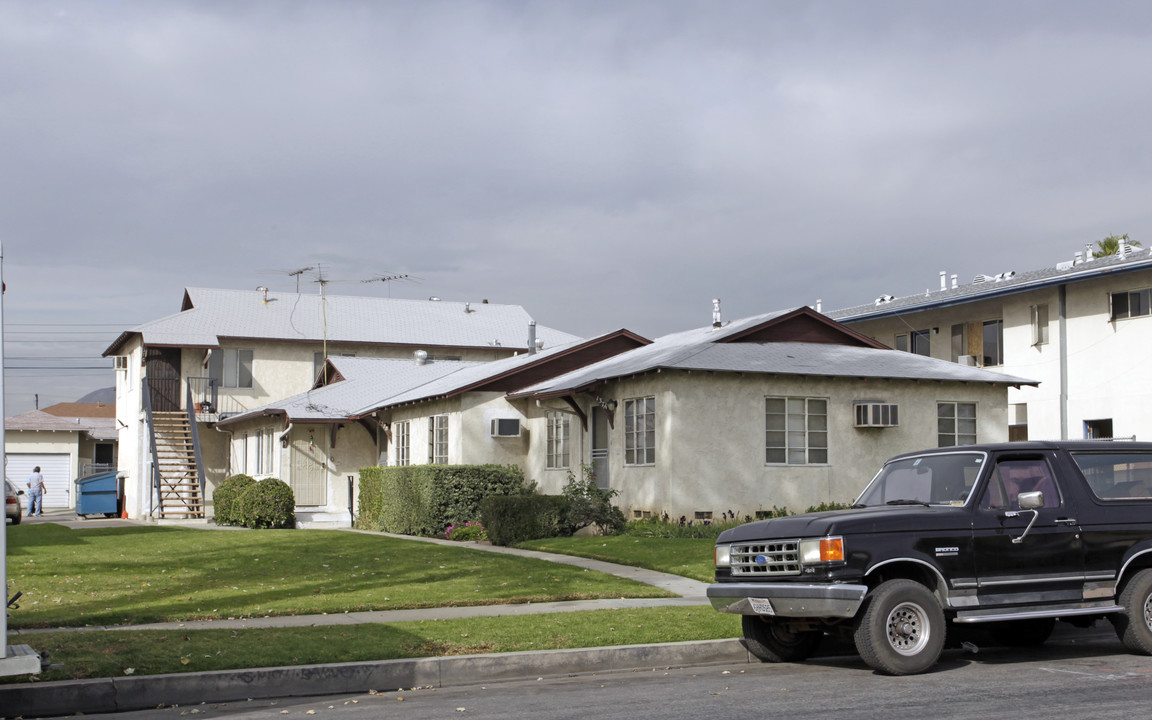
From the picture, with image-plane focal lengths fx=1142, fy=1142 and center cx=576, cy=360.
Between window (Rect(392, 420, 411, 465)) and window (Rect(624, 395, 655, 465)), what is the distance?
32.6 ft

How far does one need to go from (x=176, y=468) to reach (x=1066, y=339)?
1112 inches

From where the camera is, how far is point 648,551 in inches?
720

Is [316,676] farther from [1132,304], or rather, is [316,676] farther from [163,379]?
[163,379]

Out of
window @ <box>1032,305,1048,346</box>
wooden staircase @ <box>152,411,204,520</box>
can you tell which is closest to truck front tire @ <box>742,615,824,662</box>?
window @ <box>1032,305,1048,346</box>

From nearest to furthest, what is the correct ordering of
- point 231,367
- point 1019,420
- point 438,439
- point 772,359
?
point 772,359 → point 438,439 → point 1019,420 → point 231,367

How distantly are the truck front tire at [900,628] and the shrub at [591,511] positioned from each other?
1297cm

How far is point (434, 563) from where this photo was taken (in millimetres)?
17188

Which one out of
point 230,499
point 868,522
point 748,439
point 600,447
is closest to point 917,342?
point 600,447

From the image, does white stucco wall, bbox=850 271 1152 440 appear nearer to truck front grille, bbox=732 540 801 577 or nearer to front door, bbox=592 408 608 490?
front door, bbox=592 408 608 490

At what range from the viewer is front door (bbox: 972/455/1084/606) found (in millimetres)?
9289

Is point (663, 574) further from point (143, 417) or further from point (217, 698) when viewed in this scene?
point (143, 417)

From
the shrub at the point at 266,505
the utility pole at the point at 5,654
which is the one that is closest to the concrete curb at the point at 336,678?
the utility pole at the point at 5,654

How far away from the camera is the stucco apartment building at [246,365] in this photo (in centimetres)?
3691

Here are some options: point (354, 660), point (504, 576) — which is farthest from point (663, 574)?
point (354, 660)
